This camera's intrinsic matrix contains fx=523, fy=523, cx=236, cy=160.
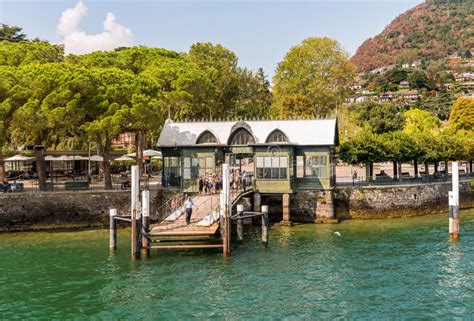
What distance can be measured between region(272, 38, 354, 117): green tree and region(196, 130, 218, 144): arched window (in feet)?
113

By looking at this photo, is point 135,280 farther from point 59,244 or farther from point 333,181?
point 333,181

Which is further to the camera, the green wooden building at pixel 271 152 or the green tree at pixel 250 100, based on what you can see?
the green tree at pixel 250 100

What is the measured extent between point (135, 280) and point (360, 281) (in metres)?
11.3

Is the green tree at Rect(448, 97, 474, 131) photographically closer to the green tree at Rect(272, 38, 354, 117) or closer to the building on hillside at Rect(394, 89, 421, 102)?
the green tree at Rect(272, 38, 354, 117)

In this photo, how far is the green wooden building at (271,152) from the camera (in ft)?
138

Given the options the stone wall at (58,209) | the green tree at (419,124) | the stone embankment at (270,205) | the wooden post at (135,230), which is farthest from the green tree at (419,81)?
the wooden post at (135,230)

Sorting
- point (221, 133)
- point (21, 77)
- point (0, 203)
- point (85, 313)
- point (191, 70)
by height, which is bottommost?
point (85, 313)

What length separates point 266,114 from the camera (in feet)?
308

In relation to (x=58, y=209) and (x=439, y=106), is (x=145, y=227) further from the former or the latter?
(x=439, y=106)

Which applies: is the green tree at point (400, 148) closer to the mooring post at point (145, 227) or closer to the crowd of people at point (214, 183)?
the crowd of people at point (214, 183)

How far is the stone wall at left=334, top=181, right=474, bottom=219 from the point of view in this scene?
44281 millimetres

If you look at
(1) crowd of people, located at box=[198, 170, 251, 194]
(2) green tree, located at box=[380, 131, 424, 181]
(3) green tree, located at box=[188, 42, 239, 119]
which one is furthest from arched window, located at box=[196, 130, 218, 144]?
(3) green tree, located at box=[188, 42, 239, 119]

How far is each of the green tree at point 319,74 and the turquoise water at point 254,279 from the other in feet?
141

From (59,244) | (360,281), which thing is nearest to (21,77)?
(59,244)
